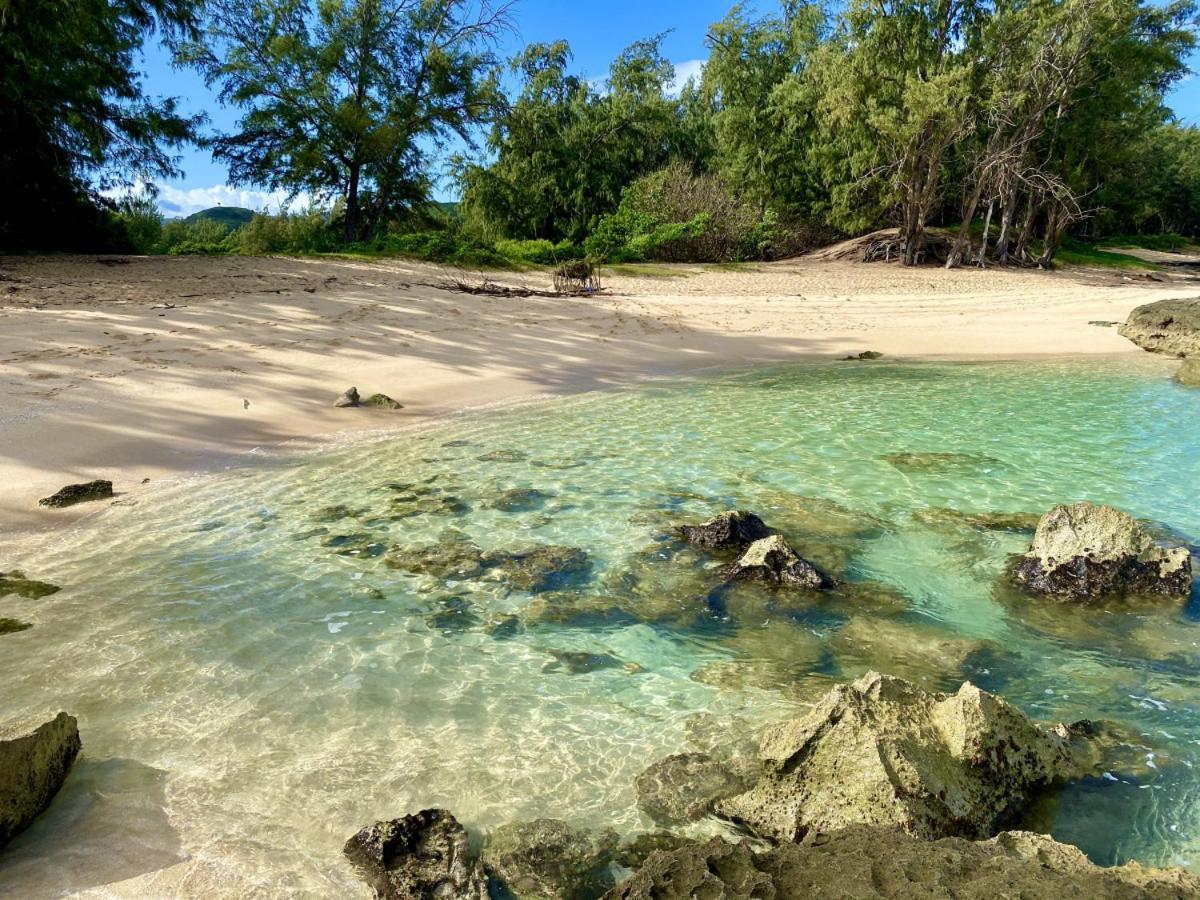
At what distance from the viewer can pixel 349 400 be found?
33.2 ft

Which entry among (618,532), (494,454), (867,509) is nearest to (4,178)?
(494,454)

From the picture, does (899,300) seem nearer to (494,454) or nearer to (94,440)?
(494,454)

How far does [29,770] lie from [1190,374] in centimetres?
1656

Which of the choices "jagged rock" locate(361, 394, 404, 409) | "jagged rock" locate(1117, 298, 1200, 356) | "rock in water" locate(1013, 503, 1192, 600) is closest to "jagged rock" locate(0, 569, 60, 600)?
"jagged rock" locate(361, 394, 404, 409)

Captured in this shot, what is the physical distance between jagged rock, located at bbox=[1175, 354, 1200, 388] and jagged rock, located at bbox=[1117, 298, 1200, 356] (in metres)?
2.33

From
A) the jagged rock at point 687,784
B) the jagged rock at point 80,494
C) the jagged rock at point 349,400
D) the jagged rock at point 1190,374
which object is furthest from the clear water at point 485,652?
the jagged rock at point 1190,374

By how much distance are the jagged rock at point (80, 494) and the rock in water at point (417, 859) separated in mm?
5108

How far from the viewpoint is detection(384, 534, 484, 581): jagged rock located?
17.7 feet

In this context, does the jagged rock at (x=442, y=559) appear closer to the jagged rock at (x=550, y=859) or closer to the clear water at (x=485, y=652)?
the clear water at (x=485, y=652)

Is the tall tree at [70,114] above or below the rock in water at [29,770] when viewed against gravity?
above

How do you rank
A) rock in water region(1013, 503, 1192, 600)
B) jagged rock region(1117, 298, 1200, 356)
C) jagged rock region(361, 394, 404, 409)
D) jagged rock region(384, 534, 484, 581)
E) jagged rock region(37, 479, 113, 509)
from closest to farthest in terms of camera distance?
1. rock in water region(1013, 503, 1192, 600)
2. jagged rock region(384, 534, 484, 581)
3. jagged rock region(37, 479, 113, 509)
4. jagged rock region(361, 394, 404, 409)
5. jagged rock region(1117, 298, 1200, 356)

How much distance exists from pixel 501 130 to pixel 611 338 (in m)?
19.2

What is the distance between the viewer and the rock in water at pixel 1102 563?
16.3ft

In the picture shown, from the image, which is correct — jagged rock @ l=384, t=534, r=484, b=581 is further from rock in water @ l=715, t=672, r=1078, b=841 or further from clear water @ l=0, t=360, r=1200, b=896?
rock in water @ l=715, t=672, r=1078, b=841
